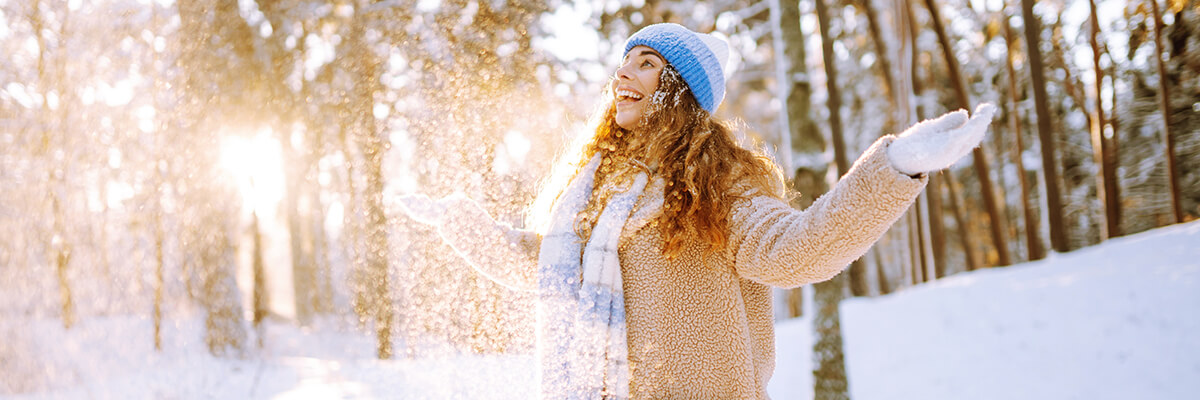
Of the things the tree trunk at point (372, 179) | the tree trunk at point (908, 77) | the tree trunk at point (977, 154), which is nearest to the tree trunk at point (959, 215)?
the tree trunk at point (908, 77)

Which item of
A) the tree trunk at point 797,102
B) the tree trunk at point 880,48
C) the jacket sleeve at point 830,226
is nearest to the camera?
the jacket sleeve at point 830,226

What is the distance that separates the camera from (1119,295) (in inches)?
272

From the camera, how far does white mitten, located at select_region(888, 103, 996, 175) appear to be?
1.01m

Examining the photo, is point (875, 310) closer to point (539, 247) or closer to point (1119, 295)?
point (1119, 295)

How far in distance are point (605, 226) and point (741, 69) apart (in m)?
9.01

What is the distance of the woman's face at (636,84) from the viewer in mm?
1645

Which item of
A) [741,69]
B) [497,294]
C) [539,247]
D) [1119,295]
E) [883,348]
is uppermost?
[741,69]

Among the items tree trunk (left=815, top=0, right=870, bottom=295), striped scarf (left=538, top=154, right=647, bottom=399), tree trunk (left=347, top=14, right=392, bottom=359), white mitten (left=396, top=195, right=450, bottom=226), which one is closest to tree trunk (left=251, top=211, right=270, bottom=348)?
tree trunk (left=347, top=14, right=392, bottom=359)

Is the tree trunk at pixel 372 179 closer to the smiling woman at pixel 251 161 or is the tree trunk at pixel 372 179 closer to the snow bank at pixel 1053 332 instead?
the smiling woman at pixel 251 161

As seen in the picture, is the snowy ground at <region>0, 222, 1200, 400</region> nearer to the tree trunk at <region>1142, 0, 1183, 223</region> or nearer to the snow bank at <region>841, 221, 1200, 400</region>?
the snow bank at <region>841, 221, 1200, 400</region>

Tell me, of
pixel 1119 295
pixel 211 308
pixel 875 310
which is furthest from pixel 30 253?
pixel 1119 295

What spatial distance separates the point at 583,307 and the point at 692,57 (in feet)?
2.11

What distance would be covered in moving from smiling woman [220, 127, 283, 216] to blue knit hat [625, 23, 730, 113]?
6839mm

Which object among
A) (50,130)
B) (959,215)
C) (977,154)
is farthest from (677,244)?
(959,215)
